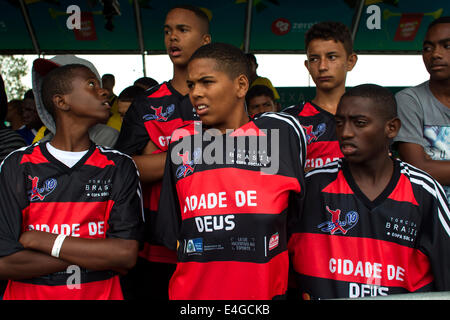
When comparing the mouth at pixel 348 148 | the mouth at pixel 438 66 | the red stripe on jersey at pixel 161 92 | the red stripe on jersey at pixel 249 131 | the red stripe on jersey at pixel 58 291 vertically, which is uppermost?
the mouth at pixel 438 66

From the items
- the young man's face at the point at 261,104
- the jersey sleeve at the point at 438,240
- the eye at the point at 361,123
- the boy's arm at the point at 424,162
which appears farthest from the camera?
the young man's face at the point at 261,104

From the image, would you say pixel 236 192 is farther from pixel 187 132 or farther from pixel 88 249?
pixel 88 249

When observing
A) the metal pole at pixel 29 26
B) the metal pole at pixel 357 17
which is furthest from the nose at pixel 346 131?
the metal pole at pixel 29 26

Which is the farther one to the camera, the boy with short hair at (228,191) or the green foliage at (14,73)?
the green foliage at (14,73)

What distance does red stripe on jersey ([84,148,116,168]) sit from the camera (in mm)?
1955

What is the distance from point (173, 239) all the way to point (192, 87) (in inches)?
26.4

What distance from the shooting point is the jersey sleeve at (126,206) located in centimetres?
182

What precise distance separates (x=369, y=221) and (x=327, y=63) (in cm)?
102

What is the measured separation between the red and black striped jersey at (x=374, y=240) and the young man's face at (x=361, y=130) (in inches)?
4.4

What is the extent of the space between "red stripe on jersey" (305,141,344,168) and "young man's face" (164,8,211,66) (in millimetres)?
843

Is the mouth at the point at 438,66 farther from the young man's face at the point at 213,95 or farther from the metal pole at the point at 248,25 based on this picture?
the metal pole at the point at 248,25

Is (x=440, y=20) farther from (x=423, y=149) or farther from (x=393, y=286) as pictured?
(x=393, y=286)

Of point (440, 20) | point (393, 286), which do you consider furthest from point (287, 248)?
point (440, 20)

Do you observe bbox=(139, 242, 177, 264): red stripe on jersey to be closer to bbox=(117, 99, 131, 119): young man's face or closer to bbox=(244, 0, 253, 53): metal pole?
bbox=(117, 99, 131, 119): young man's face
